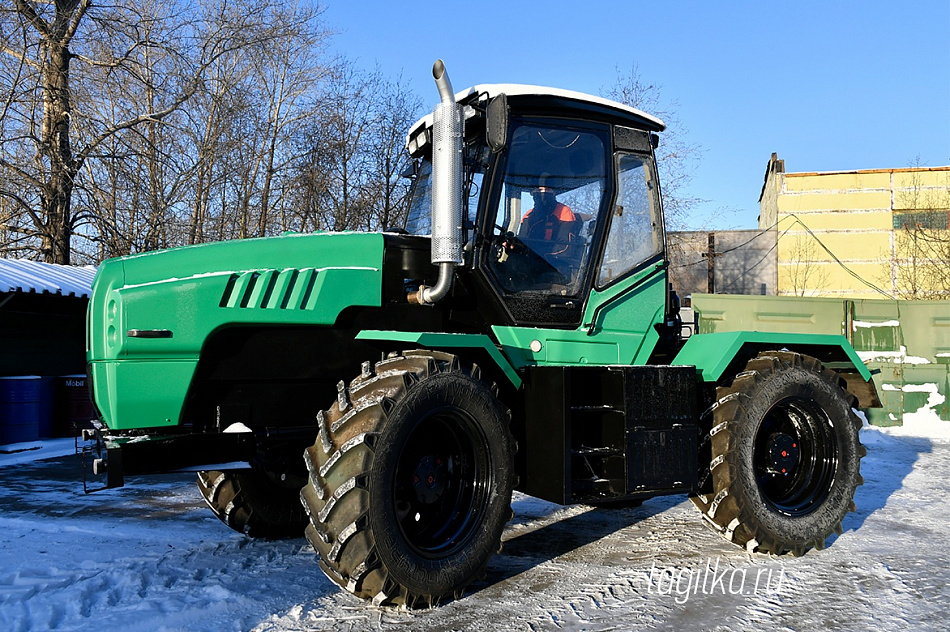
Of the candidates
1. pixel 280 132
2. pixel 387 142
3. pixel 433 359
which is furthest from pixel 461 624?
pixel 280 132

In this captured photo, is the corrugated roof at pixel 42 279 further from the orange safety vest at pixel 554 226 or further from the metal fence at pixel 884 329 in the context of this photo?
the metal fence at pixel 884 329

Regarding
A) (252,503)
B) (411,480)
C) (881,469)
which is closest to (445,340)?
(411,480)

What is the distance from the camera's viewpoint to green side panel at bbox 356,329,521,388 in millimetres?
4129

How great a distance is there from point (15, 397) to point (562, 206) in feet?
33.2

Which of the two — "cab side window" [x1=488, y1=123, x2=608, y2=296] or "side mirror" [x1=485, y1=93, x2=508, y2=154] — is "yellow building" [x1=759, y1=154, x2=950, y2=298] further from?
"side mirror" [x1=485, y1=93, x2=508, y2=154]

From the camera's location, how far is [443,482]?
14.1 feet

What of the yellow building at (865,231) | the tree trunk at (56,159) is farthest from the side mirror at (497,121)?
the yellow building at (865,231)

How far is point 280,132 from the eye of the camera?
858 inches

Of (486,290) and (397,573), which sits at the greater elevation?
(486,290)

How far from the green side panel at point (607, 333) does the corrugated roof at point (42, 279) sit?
7.62 metres

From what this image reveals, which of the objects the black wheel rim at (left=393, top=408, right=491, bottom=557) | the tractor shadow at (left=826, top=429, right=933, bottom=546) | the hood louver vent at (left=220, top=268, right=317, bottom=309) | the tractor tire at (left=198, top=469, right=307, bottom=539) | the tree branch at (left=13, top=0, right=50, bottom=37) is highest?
the tree branch at (left=13, top=0, right=50, bottom=37)

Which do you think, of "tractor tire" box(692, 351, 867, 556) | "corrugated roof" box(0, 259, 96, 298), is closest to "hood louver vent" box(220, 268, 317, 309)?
"tractor tire" box(692, 351, 867, 556)

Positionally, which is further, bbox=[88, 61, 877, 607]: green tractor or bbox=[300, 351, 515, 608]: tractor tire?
bbox=[88, 61, 877, 607]: green tractor

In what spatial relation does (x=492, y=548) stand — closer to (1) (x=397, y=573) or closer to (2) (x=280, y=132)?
(1) (x=397, y=573)
